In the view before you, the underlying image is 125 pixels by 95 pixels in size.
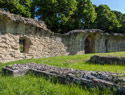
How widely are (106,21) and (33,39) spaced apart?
54.0 feet

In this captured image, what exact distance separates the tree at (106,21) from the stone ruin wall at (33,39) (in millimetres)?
5334

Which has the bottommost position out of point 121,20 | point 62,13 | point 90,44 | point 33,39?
point 90,44

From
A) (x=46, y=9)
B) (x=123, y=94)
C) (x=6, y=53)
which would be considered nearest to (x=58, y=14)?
(x=46, y=9)

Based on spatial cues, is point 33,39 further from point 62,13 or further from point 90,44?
point 90,44

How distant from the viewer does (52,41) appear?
1341 centimetres

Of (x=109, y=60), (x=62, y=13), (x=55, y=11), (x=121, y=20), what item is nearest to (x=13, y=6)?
(x=55, y=11)

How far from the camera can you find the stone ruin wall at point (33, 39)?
31.1 feet

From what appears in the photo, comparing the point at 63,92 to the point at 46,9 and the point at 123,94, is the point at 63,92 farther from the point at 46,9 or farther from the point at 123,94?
the point at 46,9

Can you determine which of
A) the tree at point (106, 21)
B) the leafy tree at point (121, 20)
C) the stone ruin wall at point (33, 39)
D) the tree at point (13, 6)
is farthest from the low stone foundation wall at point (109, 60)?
the leafy tree at point (121, 20)

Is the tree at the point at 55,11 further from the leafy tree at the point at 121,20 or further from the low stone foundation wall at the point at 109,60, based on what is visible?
the leafy tree at the point at 121,20

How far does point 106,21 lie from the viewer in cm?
2284

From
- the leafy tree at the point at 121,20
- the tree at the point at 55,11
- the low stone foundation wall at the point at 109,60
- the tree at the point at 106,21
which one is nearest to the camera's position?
the low stone foundation wall at the point at 109,60

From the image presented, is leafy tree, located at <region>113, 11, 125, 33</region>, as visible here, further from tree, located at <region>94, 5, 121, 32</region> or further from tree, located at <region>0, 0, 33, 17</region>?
tree, located at <region>0, 0, 33, 17</region>

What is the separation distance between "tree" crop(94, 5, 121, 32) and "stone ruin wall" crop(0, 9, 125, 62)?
17.5ft
